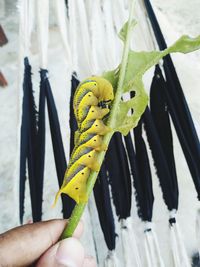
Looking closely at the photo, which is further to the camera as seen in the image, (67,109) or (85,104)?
(67,109)

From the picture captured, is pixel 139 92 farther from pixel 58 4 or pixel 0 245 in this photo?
pixel 58 4

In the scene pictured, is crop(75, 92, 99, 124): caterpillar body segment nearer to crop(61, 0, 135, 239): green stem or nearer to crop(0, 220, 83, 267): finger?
crop(61, 0, 135, 239): green stem

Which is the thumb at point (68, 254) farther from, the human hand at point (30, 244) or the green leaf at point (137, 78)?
the green leaf at point (137, 78)

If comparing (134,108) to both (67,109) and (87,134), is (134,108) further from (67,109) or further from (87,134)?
(67,109)

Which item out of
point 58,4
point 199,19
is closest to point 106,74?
point 58,4

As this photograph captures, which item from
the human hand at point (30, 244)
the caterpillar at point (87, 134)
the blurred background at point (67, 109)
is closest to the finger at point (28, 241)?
the human hand at point (30, 244)

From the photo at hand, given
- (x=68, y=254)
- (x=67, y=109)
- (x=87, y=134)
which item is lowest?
(x=68, y=254)

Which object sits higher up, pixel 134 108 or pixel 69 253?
pixel 134 108

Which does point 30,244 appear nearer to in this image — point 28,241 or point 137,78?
point 28,241

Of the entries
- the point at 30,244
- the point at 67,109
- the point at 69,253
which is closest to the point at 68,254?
the point at 69,253
